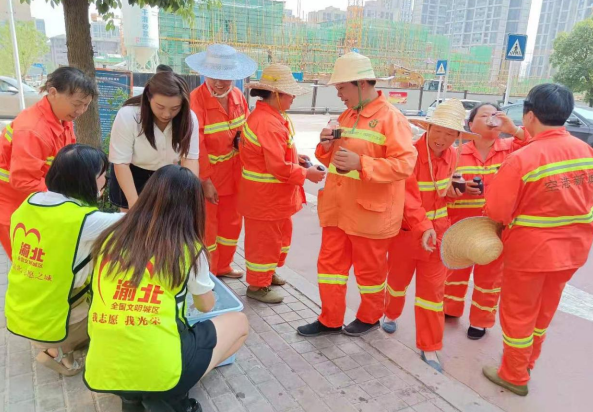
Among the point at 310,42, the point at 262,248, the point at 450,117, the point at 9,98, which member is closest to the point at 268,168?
the point at 262,248

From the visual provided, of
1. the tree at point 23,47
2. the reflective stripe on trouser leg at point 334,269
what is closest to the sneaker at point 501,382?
the reflective stripe on trouser leg at point 334,269

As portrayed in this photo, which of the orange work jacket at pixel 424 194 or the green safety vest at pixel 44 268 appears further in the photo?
the orange work jacket at pixel 424 194

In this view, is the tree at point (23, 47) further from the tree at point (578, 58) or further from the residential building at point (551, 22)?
the residential building at point (551, 22)

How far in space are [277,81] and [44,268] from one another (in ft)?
6.73

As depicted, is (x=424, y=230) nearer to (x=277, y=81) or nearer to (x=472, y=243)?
(x=472, y=243)

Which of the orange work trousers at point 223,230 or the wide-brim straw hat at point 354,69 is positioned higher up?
the wide-brim straw hat at point 354,69

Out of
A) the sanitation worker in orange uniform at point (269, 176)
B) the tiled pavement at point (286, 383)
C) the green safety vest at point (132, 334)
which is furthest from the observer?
the sanitation worker in orange uniform at point (269, 176)

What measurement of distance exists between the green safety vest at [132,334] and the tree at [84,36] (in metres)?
3.30

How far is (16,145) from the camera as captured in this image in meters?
2.76

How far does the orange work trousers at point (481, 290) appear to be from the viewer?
346 cm

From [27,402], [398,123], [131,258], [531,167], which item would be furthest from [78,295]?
[531,167]

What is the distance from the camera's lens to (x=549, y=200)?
8.57 feet

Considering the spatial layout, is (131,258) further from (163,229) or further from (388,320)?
(388,320)

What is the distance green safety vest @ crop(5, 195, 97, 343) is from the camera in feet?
7.47
